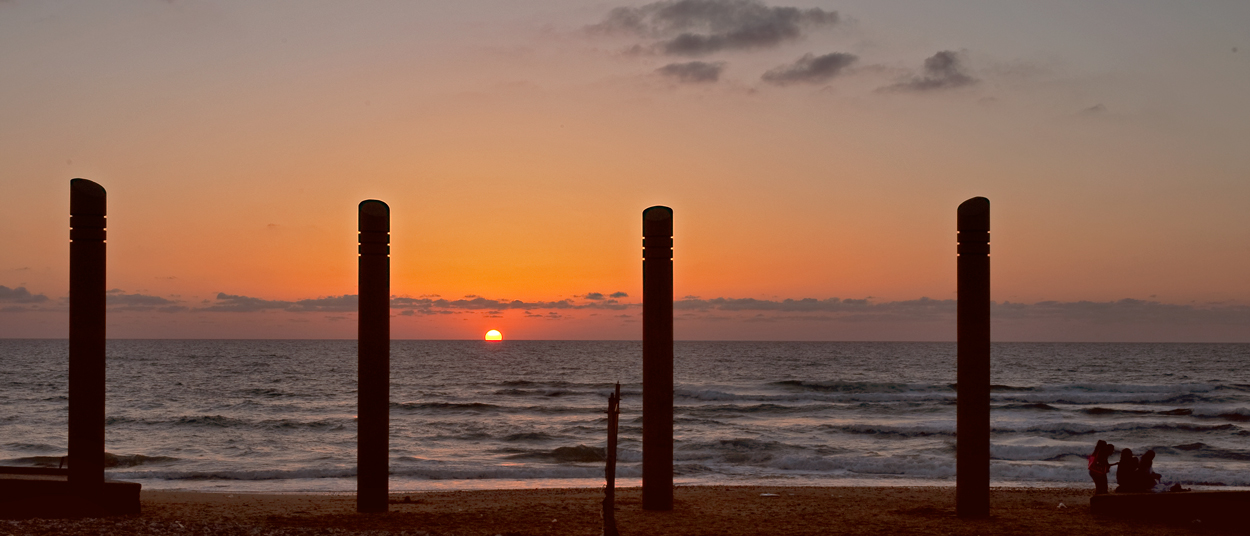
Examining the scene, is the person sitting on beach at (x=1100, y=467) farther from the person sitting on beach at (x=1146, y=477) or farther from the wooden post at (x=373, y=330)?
the wooden post at (x=373, y=330)

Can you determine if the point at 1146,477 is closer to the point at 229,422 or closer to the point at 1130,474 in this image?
the point at 1130,474

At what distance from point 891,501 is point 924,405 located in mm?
25323

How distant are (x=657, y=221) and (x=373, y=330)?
9.72 feet

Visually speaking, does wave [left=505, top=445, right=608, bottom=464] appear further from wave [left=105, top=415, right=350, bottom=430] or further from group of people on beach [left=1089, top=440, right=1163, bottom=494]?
group of people on beach [left=1089, top=440, right=1163, bottom=494]

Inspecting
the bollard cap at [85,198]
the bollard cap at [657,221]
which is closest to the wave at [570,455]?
the bollard cap at [657,221]

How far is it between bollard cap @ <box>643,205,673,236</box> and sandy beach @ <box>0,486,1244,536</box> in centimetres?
285

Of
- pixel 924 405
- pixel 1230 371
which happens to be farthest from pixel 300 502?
pixel 1230 371

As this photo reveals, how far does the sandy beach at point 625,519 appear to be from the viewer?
8.44 metres

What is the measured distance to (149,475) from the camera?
61.8ft

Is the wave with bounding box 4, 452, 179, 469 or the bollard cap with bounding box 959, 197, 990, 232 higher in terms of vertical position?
the bollard cap with bounding box 959, 197, 990, 232

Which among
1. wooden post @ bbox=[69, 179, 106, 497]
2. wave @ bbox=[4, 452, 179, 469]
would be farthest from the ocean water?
wooden post @ bbox=[69, 179, 106, 497]

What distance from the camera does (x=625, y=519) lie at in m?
9.48

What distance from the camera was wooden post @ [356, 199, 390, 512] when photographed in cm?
919

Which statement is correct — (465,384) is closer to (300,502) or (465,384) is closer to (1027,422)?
(1027,422)
